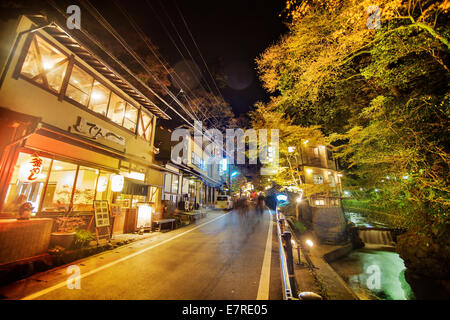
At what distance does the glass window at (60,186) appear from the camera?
8016mm

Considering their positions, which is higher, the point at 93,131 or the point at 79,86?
the point at 79,86

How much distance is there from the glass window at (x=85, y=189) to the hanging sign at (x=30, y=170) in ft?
9.56

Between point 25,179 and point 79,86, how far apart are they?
562cm

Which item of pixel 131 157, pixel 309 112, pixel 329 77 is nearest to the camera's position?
pixel 329 77

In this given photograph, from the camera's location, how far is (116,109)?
11.5 m

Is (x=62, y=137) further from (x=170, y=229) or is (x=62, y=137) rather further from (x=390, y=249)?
(x=390, y=249)

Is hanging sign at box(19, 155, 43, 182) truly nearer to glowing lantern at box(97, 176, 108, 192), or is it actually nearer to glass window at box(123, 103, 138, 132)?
glowing lantern at box(97, 176, 108, 192)

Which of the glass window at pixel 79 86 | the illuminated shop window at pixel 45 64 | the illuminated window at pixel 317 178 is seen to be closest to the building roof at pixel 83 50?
the illuminated shop window at pixel 45 64

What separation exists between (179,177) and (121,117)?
1016 centimetres

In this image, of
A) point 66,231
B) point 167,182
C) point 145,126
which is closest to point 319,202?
point 167,182

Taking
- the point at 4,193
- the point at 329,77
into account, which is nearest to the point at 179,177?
the point at 4,193

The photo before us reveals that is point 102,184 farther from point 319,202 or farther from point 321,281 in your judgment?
point 319,202

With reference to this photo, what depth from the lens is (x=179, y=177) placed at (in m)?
20.5

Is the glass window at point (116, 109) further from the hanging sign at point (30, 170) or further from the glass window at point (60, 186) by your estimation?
the hanging sign at point (30, 170)
